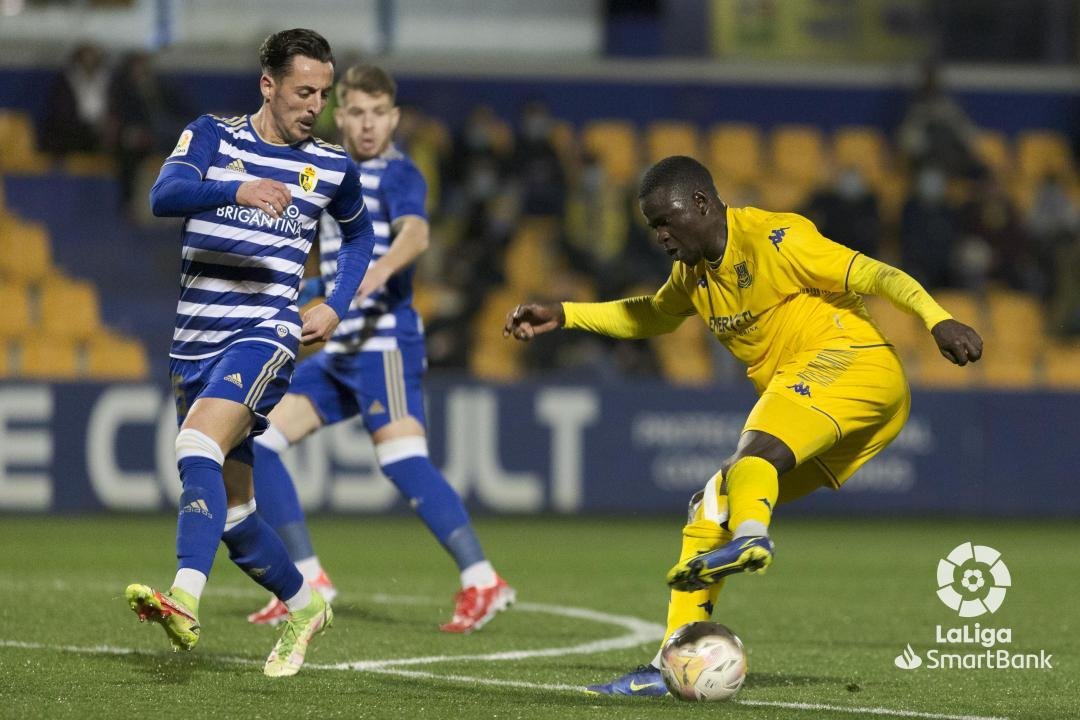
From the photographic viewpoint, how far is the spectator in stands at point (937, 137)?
17.5 m

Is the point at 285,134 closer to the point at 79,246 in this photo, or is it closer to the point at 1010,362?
the point at 79,246

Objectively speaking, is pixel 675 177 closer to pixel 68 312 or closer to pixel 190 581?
pixel 190 581

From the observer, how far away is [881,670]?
5984 millimetres

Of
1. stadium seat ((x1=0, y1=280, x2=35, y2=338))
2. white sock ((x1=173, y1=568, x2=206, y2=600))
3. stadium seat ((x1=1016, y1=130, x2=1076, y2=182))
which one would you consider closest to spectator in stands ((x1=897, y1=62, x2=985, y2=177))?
stadium seat ((x1=1016, y1=130, x2=1076, y2=182))

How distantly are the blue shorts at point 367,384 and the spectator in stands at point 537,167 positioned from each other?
8568 mm

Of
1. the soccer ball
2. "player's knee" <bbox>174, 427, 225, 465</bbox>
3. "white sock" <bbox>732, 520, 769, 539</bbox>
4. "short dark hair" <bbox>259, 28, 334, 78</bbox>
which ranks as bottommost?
the soccer ball

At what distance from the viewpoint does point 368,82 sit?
7.22m

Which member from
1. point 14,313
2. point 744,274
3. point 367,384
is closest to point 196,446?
point 744,274

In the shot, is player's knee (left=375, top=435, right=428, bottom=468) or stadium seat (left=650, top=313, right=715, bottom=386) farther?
stadium seat (left=650, top=313, right=715, bottom=386)

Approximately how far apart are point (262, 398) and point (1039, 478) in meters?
10.3

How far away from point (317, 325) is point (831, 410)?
5.46 ft

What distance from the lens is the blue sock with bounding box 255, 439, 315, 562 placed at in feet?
23.4

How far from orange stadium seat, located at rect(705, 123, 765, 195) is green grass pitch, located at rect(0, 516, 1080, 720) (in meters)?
6.60

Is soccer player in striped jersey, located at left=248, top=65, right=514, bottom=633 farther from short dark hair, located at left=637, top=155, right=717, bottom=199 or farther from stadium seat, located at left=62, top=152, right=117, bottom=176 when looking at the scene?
stadium seat, located at left=62, top=152, right=117, bottom=176
